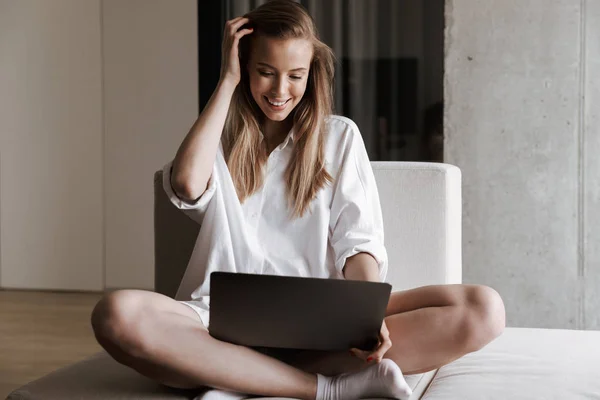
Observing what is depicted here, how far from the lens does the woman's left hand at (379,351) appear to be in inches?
64.5

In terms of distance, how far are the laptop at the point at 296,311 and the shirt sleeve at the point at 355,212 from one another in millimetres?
358

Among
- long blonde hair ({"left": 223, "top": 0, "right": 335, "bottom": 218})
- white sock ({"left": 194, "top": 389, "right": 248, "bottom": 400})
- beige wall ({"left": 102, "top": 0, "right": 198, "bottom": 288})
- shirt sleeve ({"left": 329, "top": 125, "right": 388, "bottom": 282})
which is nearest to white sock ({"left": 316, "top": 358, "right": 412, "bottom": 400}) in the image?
white sock ({"left": 194, "top": 389, "right": 248, "bottom": 400})

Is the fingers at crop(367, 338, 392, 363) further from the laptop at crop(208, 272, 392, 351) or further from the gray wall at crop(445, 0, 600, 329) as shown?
the gray wall at crop(445, 0, 600, 329)

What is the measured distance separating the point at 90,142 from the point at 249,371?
396cm

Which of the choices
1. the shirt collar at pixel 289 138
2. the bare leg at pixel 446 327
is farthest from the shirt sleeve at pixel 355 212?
the bare leg at pixel 446 327

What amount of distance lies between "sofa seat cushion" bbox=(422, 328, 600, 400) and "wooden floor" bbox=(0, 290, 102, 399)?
1.80 meters

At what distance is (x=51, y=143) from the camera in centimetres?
537

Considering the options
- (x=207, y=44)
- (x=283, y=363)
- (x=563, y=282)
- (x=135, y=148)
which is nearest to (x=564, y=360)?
(x=283, y=363)

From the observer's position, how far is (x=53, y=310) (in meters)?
4.74

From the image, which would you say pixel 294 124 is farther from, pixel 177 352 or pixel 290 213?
pixel 177 352

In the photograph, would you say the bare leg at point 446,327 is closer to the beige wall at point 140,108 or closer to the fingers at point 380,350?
the fingers at point 380,350

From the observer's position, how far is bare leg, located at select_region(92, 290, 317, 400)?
1.60 metres

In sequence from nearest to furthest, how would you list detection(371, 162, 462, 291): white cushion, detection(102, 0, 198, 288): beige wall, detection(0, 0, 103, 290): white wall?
detection(371, 162, 462, 291): white cushion
detection(102, 0, 198, 288): beige wall
detection(0, 0, 103, 290): white wall

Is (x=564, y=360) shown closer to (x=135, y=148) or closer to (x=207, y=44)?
(x=207, y=44)
